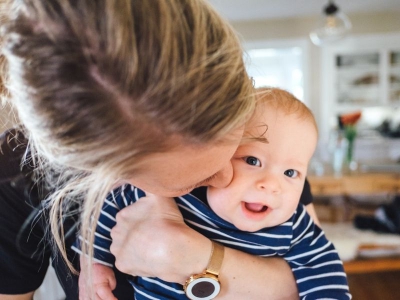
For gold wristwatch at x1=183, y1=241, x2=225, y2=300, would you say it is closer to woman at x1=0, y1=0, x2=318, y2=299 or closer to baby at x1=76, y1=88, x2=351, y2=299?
baby at x1=76, y1=88, x2=351, y2=299

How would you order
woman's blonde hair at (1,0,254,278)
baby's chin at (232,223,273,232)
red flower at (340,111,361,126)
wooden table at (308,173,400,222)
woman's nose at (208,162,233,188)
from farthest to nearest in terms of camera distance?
red flower at (340,111,361,126)
wooden table at (308,173,400,222)
baby's chin at (232,223,273,232)
woman's nose at (208,162,233,188)
woman's blonde hair at (1,0,254,278)

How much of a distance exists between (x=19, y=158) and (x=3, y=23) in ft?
1.33

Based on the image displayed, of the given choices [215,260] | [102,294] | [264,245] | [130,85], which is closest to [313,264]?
[264,245]

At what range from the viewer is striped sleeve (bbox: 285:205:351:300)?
0.75m

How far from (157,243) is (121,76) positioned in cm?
40

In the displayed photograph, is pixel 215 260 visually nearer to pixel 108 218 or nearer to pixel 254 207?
pixel 254 207

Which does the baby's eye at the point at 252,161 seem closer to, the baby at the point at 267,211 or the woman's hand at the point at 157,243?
the baby at the point at 267,211

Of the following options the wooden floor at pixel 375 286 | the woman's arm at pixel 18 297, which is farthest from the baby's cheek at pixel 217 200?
the wooden floor at pixel 375 286

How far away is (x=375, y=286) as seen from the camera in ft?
8.41

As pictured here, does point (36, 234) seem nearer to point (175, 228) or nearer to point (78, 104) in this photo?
point (175, 228)

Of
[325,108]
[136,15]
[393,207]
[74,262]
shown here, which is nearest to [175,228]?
[74,262]

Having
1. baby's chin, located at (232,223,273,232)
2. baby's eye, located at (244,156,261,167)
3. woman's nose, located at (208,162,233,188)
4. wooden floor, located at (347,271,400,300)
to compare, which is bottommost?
wooden floor, located at (347,271,400,300)

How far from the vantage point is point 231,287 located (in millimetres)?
745

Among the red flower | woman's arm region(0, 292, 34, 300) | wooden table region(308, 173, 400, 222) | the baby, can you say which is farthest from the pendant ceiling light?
woman's arm region(0, 292, 34, 300)
